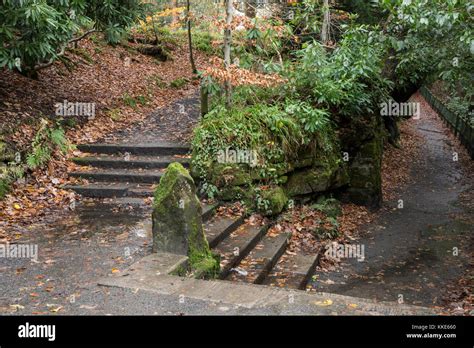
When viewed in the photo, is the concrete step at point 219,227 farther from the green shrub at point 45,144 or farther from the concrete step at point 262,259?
the green shrub at point 45,144

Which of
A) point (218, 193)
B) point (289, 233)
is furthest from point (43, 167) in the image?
point (289, 233)

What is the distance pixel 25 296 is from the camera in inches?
188

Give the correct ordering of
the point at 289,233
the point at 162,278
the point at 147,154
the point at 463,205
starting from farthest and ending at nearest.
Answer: the point at 463,205
the point at 147,154
the point at 289,233
the point at 162,278

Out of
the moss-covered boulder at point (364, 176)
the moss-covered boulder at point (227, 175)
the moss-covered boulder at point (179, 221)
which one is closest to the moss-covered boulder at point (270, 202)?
the moss-covered boulder at point (227, 175)

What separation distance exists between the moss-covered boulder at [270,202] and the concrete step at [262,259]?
1.72ft

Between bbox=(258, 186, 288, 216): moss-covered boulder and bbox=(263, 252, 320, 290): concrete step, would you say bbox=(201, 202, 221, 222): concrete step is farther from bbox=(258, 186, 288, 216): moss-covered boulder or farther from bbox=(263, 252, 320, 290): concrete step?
bbox=(263, 252, 320, 290): concrete step

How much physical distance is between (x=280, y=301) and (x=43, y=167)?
6.16m

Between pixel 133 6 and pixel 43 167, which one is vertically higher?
pixel 133 6

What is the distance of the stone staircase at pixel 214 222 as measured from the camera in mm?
6949

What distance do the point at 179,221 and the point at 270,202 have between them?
3260 mm

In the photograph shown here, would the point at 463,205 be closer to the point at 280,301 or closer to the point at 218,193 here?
the point at 218,193

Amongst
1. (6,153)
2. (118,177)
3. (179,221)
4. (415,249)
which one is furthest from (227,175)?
(415,249)

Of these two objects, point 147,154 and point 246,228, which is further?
point 147,154

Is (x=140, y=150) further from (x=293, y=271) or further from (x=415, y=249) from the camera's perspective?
(x=415, y=249)
